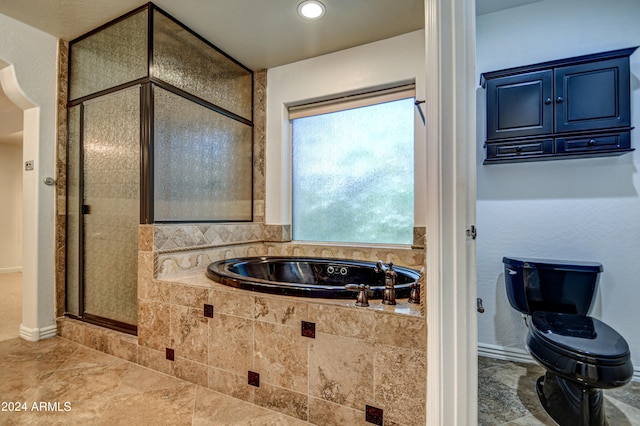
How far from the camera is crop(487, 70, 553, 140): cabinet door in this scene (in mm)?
1906

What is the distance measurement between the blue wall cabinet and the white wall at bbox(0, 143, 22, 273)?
684 cm

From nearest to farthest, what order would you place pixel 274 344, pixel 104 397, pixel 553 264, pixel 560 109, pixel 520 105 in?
pixel 274 344 < pixel 104 397 < pixel 553 264 < pixel 560 109 < pixel 520 105

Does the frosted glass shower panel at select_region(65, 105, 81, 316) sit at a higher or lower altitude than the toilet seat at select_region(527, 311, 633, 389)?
higher

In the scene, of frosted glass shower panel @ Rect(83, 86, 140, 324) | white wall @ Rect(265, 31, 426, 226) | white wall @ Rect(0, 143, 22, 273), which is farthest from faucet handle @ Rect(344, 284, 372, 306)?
white wall @ Rect(0, 143, 22, 273)

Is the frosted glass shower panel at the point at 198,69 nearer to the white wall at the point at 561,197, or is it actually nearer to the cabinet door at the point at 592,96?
the white wall at the point at 561,197

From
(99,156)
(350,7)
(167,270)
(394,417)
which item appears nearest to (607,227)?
(394,417)

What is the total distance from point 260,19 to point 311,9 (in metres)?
0.38

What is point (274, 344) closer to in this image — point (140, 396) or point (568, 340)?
point (140, 396)

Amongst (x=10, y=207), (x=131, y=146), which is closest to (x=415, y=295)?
(x=131, y=146)

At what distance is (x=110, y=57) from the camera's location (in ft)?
7.18

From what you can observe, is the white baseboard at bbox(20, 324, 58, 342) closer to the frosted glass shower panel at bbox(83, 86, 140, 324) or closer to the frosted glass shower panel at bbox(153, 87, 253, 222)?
the frosted glass shower panel at bbox(83, 86, 140, 324)

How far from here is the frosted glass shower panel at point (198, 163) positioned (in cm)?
208

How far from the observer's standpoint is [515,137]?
77.9 inches

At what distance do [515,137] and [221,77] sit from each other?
7.54 ft
